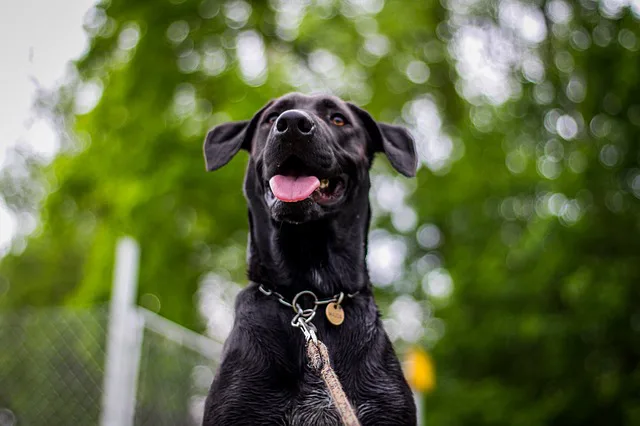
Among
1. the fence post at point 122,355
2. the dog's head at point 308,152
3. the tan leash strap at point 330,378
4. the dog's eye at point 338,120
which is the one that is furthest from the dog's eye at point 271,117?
the fence post at point 122,355

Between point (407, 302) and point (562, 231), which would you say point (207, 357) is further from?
point (407, 302)

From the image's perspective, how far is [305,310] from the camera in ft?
9.78

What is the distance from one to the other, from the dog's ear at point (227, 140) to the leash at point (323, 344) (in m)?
0.75

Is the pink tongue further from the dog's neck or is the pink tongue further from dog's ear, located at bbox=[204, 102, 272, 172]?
dog's ear, located at bbox=[204, 102, 272, 172]

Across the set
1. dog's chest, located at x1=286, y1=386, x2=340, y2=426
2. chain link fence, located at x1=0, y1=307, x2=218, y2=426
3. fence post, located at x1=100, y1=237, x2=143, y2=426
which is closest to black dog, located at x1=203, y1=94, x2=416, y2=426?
dog's chest, located at x1=286, y1=386, x2=340, y2=426

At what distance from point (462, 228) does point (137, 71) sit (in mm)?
6153

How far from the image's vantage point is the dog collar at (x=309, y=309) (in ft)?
9.44

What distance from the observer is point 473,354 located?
1215cm

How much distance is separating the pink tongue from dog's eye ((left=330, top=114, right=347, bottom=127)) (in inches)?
18.2

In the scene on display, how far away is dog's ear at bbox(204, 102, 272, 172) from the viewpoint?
139 inches

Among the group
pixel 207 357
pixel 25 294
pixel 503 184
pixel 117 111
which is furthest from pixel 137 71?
pixel 25 294

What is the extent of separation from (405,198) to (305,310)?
38.1ft

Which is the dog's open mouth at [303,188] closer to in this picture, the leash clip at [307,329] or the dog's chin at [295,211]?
the dog's chin at [295,211]

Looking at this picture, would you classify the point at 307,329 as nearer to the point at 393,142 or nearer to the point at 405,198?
the point at 393,142
